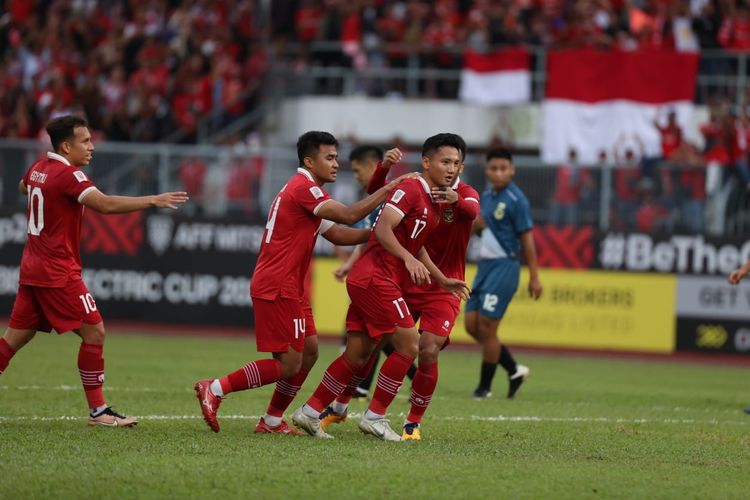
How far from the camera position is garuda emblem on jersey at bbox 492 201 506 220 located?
13561mm

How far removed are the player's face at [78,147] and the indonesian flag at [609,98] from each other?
49.9 ft

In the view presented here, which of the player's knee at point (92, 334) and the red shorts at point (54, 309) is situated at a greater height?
the red shorts at point (54, 309)

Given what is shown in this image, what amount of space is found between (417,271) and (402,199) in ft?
2.01

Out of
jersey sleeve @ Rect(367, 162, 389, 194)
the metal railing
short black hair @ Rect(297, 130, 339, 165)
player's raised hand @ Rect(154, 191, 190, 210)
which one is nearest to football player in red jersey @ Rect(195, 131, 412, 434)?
short black hair @ Rect(297, 130, 339, 165)

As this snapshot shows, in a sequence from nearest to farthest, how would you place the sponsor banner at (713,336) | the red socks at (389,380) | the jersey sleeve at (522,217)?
the red socks at (389,380) < the jersey sleeve at (522,217) < the sponsor banner at (713,336)

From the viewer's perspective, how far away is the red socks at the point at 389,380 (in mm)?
9367

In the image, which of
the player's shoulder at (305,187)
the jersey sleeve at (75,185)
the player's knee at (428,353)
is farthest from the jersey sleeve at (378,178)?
the jersey sleeve at (75,185)

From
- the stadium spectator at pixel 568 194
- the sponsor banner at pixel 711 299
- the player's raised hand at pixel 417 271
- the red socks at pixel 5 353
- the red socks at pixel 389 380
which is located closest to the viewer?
the player's raised hand at pixel 417 271

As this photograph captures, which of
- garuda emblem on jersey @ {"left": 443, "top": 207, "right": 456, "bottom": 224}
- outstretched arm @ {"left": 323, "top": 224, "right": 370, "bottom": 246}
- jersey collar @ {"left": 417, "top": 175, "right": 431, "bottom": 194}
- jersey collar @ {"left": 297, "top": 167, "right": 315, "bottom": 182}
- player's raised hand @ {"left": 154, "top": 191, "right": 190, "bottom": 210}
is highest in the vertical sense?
jersey collar @ {"left": 297, "top": 167, "right": 315, "bottom": 182}

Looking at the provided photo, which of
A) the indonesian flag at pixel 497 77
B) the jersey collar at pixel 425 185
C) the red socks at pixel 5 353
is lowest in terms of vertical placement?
the red socks at pixel 5 353

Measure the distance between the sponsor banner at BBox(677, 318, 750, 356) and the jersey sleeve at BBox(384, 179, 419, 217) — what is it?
1264 cm

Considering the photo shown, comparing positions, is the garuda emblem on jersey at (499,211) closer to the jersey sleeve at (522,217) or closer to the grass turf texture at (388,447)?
the jersey sleeve at (522,217)

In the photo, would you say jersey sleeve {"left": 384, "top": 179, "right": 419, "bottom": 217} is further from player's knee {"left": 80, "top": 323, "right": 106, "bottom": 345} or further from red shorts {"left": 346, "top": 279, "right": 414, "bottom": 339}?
player's knee {"left": 80, "top": 323, "right": 106, "bottom": 345}

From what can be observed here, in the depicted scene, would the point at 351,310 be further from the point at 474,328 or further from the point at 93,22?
the point at 93,22
